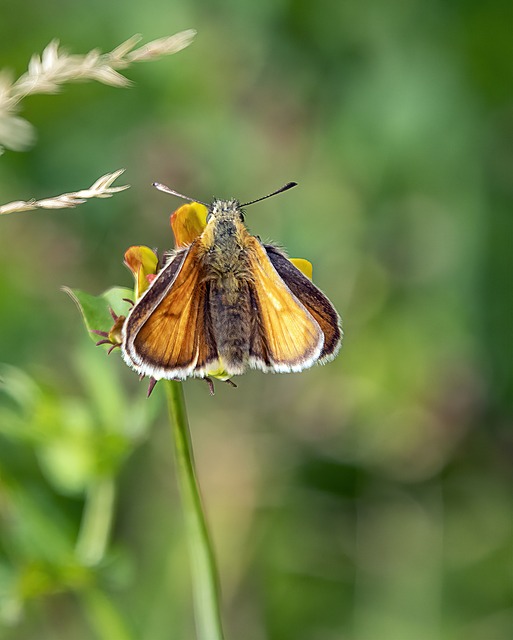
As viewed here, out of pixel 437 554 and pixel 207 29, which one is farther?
pixel 207 29

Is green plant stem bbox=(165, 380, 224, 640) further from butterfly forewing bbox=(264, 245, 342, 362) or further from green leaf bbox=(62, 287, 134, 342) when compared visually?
butterfly forewing bbox=(264, 245, 342, 362)

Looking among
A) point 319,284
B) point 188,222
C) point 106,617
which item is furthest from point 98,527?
point 319,284

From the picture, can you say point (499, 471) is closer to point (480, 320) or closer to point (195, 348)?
point (480, 320)

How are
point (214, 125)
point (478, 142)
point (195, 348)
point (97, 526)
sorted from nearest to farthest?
point (195, 348) < point (97, 526) < point (478, 142) < point (214, 125)

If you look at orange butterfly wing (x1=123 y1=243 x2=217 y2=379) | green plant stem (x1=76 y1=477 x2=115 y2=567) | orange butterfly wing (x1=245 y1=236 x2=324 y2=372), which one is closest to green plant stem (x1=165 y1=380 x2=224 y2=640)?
orange butterfly wing (x1=123 y1=243 x2=217 y2=379)

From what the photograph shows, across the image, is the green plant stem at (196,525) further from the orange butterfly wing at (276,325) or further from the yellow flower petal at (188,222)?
the yellow flower petal at (188,222)

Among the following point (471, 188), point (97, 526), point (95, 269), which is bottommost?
point (97, 526)

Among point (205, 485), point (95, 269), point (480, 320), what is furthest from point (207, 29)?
point (205, 485)
